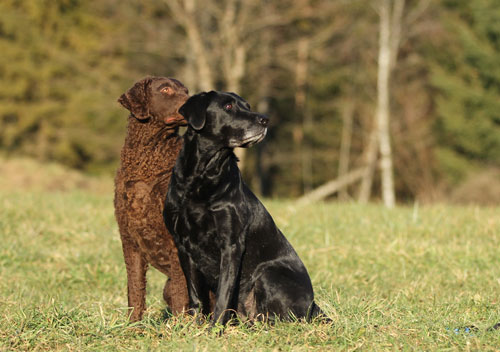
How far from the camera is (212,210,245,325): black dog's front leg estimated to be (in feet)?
13.1

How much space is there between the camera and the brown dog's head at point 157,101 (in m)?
4.60

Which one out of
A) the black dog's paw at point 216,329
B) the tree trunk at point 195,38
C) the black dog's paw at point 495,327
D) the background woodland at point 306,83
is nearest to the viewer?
the black dog's paw at point 216,329

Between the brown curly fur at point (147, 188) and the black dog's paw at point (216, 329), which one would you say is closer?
the black dog's paw at point (216, 329)

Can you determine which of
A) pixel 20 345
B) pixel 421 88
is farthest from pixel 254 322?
pixel 421 88

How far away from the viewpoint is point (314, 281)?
624cm

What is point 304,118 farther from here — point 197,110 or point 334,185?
point 197,110

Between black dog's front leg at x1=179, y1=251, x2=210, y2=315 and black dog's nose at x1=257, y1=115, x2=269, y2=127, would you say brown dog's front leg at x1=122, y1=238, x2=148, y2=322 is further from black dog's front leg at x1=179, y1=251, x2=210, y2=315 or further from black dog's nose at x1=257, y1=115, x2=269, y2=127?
black dog's nose at x1=257, y1=115, x2=269, y2=127

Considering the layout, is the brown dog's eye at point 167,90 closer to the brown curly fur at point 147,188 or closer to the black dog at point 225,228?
the brown curly fur at point 147,188

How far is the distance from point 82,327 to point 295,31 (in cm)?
2416

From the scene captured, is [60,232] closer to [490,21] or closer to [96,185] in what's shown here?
[96,185]

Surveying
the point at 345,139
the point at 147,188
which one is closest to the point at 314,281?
the point at 147,188

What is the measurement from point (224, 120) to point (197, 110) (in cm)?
19

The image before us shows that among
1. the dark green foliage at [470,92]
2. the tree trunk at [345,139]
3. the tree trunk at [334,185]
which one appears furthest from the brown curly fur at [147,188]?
the tree trunk at [345,139]

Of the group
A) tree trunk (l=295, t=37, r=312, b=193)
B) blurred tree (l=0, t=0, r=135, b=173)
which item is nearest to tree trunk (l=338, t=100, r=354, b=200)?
tree trunk (l=295, t=37, r=312, b=193)
